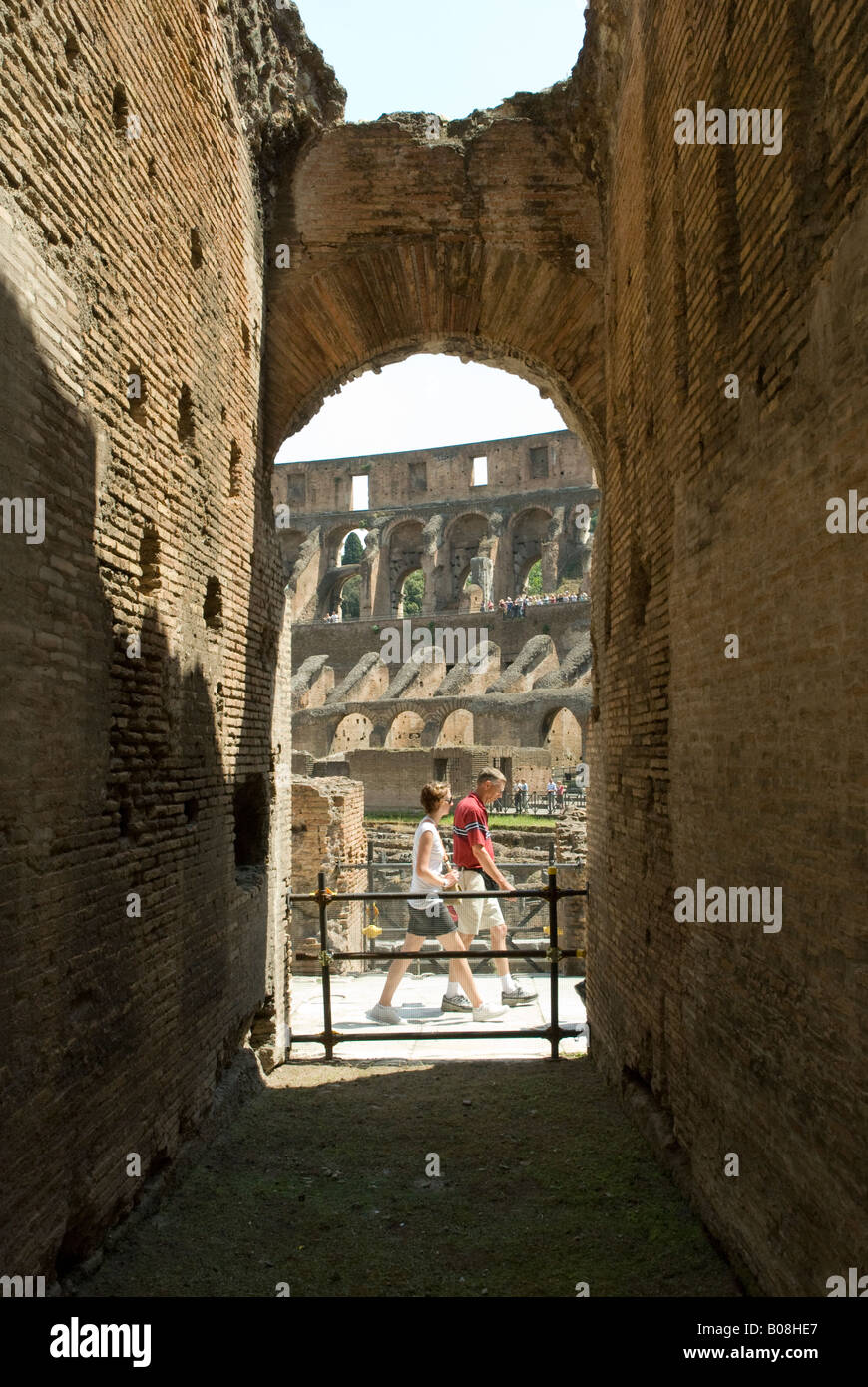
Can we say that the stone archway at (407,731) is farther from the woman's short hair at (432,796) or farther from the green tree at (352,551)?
the green tree at (352,551)

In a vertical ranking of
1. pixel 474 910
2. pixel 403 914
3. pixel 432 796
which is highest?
pixel 432 796

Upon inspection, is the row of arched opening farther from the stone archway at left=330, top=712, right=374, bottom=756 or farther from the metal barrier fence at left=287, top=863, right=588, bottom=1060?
the metal barrier fence at left=287, top=863, right=588, bottom=1060

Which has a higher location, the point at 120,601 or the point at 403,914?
the point at 120,601

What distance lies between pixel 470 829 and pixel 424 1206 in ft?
11.0

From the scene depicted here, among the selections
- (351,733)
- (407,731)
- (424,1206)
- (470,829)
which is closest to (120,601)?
(424,1206)

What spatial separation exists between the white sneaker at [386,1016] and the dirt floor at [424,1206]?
1088 mm

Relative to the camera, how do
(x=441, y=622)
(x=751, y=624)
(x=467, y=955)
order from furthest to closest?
(x=441, y=622)
(x=467, y=955)
(x=751, y=624)

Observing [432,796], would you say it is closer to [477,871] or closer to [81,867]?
[477,871]

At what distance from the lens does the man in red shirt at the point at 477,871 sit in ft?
26.2

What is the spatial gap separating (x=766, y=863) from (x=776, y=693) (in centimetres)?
65

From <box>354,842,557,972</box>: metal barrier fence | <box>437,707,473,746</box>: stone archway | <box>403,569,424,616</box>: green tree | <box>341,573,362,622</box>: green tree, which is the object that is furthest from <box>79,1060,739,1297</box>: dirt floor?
<box>403,569,424,616</box>: green tree

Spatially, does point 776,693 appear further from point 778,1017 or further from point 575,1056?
point 575,1056

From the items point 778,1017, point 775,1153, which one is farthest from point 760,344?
point 775,1153

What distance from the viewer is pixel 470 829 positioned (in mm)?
8016
